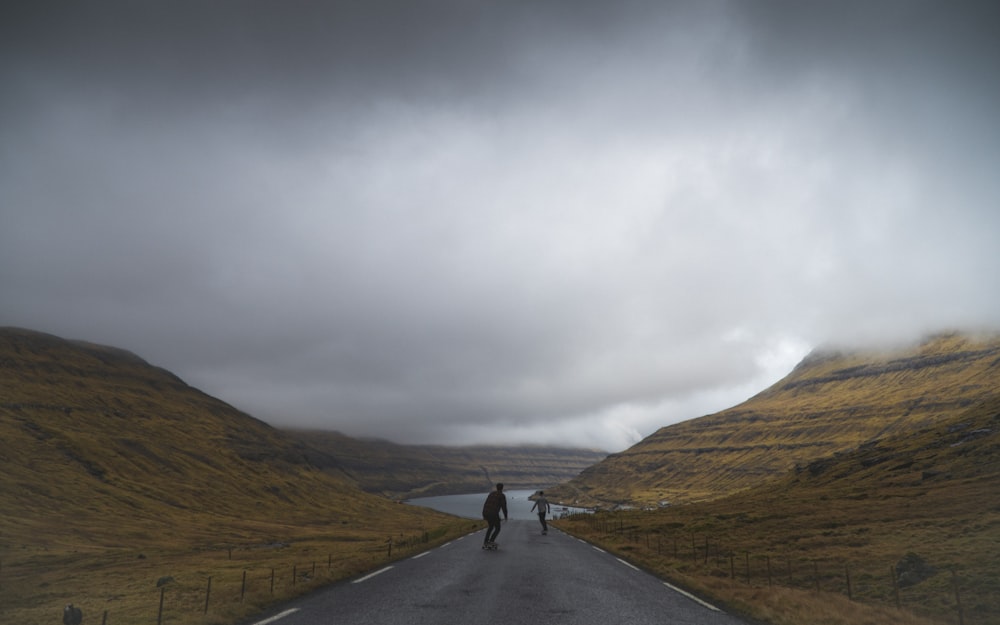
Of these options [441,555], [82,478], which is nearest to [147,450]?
[82,478]

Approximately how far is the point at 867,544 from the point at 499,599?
36411 millimetres

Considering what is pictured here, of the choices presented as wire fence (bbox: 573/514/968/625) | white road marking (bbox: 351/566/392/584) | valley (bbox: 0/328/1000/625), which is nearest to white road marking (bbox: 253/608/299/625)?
valley (bbox: 0/328/1000/625)

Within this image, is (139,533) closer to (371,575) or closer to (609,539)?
(609,539)

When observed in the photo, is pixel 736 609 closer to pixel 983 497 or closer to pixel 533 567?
pixel 533 567

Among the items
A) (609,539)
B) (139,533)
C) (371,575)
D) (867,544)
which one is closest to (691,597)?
(371,575)

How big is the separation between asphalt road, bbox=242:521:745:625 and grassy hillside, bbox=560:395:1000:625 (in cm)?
179

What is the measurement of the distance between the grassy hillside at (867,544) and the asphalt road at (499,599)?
5.88 feet

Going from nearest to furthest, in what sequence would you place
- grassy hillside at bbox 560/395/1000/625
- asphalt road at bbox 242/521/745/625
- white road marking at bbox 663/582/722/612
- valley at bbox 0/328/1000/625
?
asphalt road at bbox 242/521/745/625 < white road marking at bbox 663/582/722/612 < grassy hillside at bbox 560/395/1000/625 < valley at bbox 0/328/1000/625

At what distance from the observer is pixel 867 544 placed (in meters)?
38.4

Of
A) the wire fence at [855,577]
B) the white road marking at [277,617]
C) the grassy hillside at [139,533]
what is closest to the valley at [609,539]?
the wire fence at [855,577]

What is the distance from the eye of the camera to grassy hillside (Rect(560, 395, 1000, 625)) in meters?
16.3

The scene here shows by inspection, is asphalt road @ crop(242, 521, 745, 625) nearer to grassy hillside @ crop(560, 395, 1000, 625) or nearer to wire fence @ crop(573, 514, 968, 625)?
grassy hillside @ crop(560, 395, 1000, 625)

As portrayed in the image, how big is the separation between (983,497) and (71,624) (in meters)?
66.7

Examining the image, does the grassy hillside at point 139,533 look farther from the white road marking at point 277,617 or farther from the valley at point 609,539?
the white road marking at point 277,617
